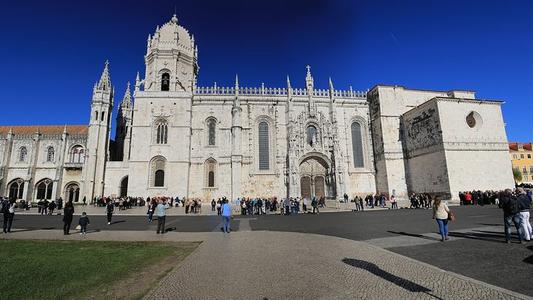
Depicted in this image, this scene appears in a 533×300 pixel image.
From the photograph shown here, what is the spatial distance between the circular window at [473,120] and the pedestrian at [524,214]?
27.2m

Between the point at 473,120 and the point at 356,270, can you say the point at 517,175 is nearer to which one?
the point at 473,120

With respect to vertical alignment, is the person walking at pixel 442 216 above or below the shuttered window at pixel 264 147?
below

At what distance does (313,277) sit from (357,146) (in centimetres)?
3256

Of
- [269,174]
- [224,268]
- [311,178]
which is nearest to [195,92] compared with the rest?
[269,174]

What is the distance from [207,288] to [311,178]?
29885 mm

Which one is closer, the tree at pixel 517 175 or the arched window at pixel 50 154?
the arched window at pixel 50 154

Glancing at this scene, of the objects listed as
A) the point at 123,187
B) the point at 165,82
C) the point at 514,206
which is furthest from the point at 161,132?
the point at 514,206

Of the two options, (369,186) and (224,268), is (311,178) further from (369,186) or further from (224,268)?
(224,268)

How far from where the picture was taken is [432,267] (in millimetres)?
5379

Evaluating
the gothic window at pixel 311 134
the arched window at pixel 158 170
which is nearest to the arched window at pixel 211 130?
the arched window at pixel 158 170

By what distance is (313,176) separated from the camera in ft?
111

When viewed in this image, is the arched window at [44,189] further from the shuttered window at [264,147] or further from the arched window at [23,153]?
the shuttered window at [264,147]

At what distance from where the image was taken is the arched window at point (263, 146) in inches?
1307

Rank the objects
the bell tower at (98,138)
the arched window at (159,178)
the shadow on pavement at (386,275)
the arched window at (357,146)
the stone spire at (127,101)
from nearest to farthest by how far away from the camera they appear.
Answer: the shadow on pavement at (386,275), the arched window at (159,178), the bell tower at (98,138), the arched window at (357,146), the stone spire at (127,101)
